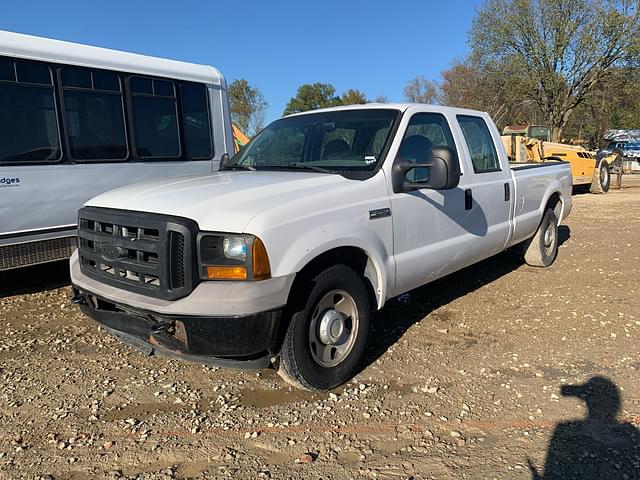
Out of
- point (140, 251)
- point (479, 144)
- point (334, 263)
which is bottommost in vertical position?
point (334, 263)

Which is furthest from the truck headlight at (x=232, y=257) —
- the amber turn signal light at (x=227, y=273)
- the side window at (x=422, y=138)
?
the side window at (x=422, y=138)

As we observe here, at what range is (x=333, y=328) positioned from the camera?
356 centimetres

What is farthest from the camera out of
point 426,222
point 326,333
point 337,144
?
point 337,144

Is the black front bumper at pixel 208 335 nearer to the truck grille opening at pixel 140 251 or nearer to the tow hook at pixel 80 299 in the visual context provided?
the truck grille opening at pixel 140 251

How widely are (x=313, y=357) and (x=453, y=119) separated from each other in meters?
2.70

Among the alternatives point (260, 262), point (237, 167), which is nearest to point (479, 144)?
point (237, 167)

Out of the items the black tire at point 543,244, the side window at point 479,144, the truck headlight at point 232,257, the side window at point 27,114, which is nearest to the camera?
the truck headlight at point 232,257

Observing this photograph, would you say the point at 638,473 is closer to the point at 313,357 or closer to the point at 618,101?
the point at 313,357

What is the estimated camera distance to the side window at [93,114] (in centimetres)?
590

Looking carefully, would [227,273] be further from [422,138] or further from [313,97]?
[313,97]

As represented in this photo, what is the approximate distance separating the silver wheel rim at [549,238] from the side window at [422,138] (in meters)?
2.87

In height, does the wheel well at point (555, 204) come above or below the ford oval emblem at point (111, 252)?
below

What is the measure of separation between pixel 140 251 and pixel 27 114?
3.42 m

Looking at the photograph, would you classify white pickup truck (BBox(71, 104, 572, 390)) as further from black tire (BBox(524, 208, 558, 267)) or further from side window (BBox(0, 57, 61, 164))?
side window (BBox(0, 57, 61, 164))
